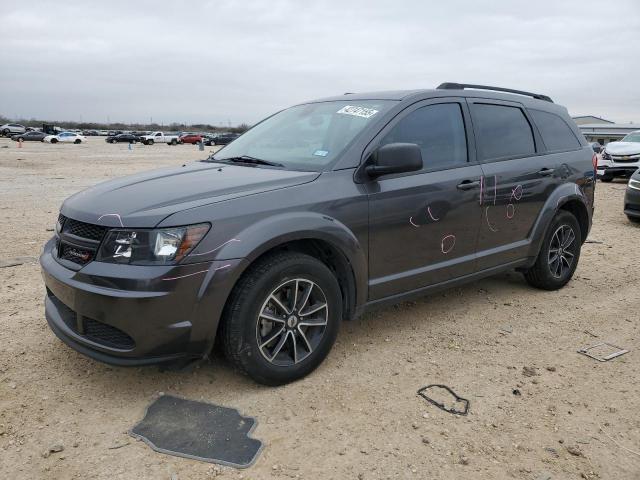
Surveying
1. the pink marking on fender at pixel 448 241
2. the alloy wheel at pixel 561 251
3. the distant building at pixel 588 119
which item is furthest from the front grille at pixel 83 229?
the distant building at pixel 588 119

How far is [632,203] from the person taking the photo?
29.6 ft

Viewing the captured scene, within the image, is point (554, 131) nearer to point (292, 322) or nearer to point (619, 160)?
point (292, 322)

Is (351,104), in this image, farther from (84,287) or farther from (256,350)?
(84,287)

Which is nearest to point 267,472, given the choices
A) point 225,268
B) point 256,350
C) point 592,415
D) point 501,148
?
point 256,350

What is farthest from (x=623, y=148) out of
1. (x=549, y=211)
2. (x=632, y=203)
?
(x=549, y=211)

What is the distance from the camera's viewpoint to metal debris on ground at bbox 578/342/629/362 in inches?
148

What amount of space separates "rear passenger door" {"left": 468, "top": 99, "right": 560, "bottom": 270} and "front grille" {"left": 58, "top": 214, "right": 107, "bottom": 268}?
9.20 feet

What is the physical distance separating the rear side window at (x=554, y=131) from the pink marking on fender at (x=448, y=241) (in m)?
A: 1.67

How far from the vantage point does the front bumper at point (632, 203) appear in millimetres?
8953

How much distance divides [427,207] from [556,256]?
210 centimetres

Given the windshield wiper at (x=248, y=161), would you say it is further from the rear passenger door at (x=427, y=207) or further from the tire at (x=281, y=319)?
the tire at (x=281, y=319)

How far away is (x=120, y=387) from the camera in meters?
3.23

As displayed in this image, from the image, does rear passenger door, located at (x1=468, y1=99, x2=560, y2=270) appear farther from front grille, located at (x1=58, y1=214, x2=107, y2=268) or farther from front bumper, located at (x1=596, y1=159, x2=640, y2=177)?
front bumper, located at (x1=596, y1=159, x2=640, y2=177)

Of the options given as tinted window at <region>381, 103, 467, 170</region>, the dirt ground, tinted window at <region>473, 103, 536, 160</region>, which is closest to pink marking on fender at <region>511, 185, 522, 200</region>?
tinted window at <region>473, 103, 536, 160</region>
